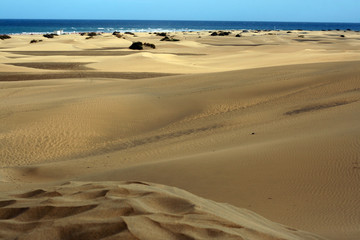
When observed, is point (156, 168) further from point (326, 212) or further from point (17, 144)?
point (17, 144)

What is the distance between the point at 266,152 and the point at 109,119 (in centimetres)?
525

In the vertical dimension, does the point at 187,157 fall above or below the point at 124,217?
below

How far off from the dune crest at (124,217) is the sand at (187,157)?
0.01 meters

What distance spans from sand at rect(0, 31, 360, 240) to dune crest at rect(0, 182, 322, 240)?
0.01 m

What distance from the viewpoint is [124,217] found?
3.40 metres

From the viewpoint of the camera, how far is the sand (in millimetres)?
3551

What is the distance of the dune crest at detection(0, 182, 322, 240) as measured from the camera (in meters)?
3.25

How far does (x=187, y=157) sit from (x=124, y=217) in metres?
3.57

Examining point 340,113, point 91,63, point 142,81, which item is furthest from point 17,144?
point 91,63

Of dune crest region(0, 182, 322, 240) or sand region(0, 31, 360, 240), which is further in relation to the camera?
sand region(0, 31, 360, 240)

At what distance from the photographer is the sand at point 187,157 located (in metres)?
3.55

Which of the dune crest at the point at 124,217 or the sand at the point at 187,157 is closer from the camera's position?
the dune crest at the point at 124,217

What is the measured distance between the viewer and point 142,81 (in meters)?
16.0

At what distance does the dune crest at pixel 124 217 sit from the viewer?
10.7 ft
